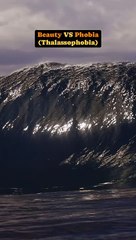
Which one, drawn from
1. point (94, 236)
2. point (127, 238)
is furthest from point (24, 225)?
point (127, 238)

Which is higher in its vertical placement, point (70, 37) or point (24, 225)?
point (70, 37)

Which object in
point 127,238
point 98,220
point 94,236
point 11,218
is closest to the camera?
point 127,238

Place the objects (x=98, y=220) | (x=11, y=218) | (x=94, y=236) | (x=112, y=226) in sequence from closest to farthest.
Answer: (x=94, y=236) < (x=112, y=226) < (x=98, y=220) < (x=11, y=218)

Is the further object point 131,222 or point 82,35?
point 131,222

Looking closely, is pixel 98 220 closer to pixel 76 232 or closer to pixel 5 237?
pixel 76 232

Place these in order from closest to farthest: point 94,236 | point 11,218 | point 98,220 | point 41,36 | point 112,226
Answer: point 94,236
point 41,36
point 112,226
point 98,220
point 11,218

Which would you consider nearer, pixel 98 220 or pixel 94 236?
pixel 94 236

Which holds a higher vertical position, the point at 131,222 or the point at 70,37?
the point at 70,37

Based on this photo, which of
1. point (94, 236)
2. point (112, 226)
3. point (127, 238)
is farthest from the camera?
point (112, 226)

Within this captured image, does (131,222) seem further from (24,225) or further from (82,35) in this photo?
(82,35)
